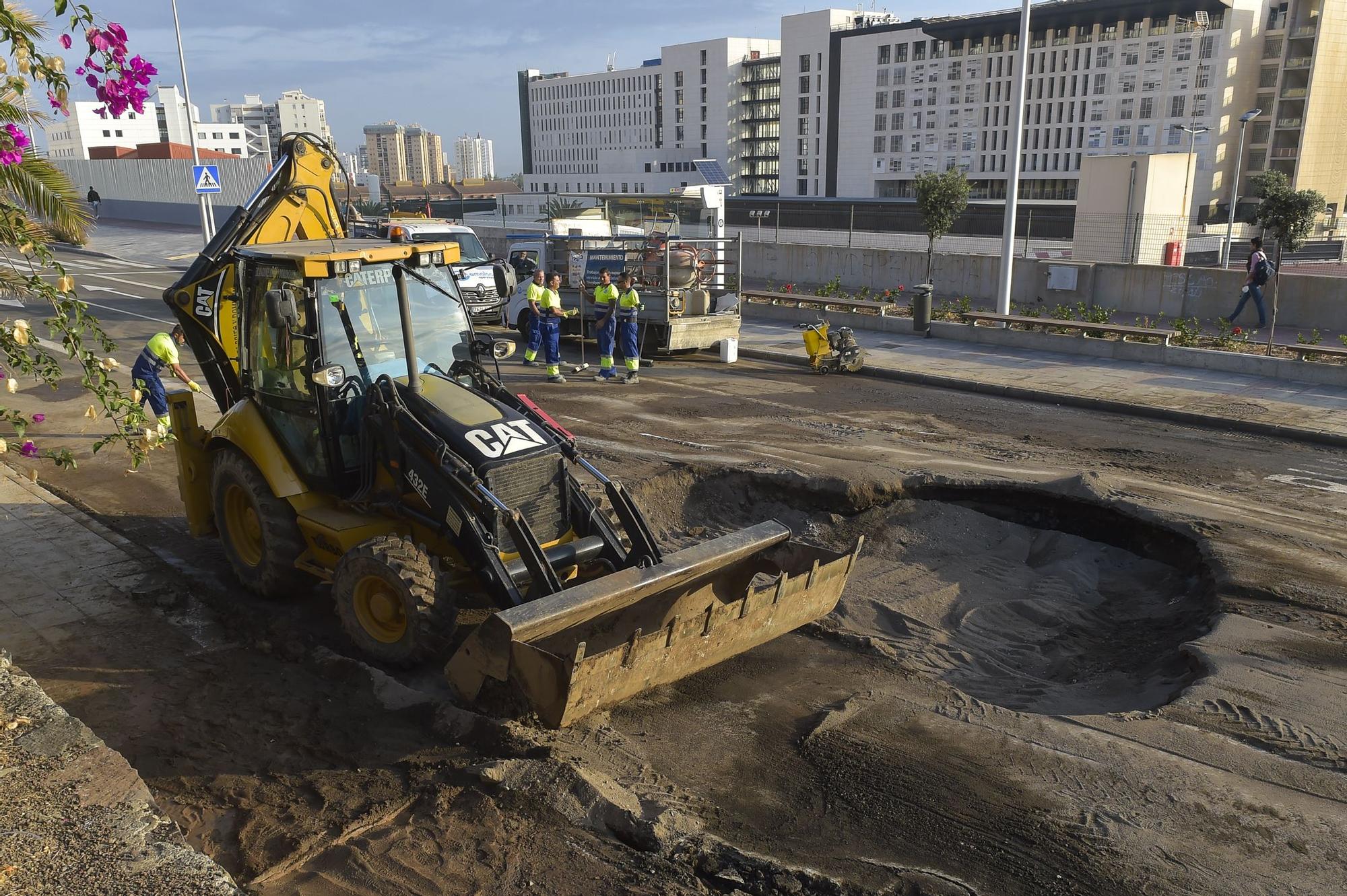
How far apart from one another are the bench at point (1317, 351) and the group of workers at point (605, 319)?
1075 centimetres

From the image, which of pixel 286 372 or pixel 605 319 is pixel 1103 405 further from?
pixel 286 372

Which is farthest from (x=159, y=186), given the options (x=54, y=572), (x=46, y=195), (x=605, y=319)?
(x=46, y=195)

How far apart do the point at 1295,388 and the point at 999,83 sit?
79.5 m

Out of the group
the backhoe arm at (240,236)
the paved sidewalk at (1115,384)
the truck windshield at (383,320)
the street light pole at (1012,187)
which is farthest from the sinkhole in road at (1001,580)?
the street light pole at (1012,187)

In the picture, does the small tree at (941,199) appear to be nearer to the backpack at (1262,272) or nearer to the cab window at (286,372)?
the backpack at (1262,272)

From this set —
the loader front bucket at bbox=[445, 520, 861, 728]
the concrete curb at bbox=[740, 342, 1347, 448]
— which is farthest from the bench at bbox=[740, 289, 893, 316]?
the loader front bucket at bbox=[445, 520, 861, 728]

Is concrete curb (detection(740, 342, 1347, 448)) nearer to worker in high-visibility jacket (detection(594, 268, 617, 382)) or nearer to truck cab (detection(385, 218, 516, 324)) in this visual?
worker in high-visibility jacket (detection(594, 268, 617, 382))

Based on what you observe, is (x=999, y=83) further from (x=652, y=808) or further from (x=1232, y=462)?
(x=652, y=808)

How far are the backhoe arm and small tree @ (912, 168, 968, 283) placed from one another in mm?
19377

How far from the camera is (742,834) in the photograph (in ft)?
16.5

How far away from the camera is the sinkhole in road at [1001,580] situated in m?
7.05

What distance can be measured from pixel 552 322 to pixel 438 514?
10747mm

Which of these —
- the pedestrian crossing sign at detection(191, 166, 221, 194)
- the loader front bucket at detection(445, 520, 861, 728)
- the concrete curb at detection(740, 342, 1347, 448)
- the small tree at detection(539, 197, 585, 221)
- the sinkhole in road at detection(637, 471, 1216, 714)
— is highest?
the pedestrian crossing sign at detection(191, 166, 221, 194)

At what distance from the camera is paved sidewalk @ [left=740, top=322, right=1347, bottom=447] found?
13.5 metres
